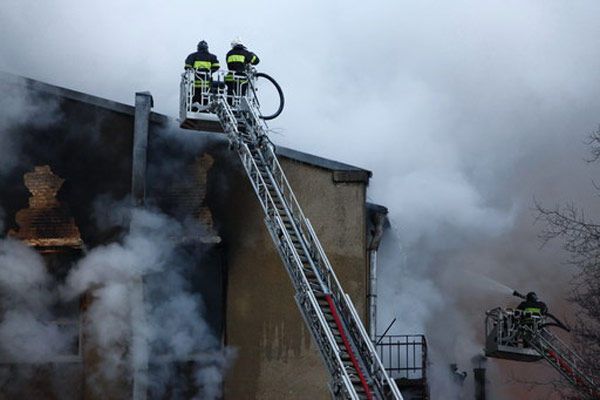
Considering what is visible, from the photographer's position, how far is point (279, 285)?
17.8 metres

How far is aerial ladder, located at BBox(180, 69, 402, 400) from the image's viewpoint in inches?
577

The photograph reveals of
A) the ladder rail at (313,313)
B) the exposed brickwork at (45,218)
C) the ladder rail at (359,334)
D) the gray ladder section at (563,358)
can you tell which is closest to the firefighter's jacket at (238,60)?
the ladder rail at (313,313)

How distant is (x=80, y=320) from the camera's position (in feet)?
59.0

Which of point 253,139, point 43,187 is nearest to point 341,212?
point 253,139

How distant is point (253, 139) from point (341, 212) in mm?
1766

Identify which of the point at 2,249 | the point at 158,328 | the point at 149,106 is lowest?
the point at 158,328

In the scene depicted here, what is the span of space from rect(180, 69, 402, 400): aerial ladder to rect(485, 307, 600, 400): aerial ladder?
4.68m

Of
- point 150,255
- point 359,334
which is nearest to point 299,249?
point 359,334

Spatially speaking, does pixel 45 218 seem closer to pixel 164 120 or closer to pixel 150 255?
pixel 150 255

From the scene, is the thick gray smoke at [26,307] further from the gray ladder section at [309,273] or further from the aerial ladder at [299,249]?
the gray ladder section at [309,273]

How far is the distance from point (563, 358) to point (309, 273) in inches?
239

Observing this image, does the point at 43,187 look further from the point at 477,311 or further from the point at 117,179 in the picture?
the point at 477,311

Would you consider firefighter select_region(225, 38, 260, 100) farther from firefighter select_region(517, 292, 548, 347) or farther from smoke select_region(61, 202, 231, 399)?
firefighter select_region(517, 292, 548, 347)

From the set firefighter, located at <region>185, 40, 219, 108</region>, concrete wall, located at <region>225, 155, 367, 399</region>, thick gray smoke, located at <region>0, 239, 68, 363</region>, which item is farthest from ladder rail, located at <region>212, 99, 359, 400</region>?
thick gray smoke, located at <region>0, 239, 68, 363</region>
